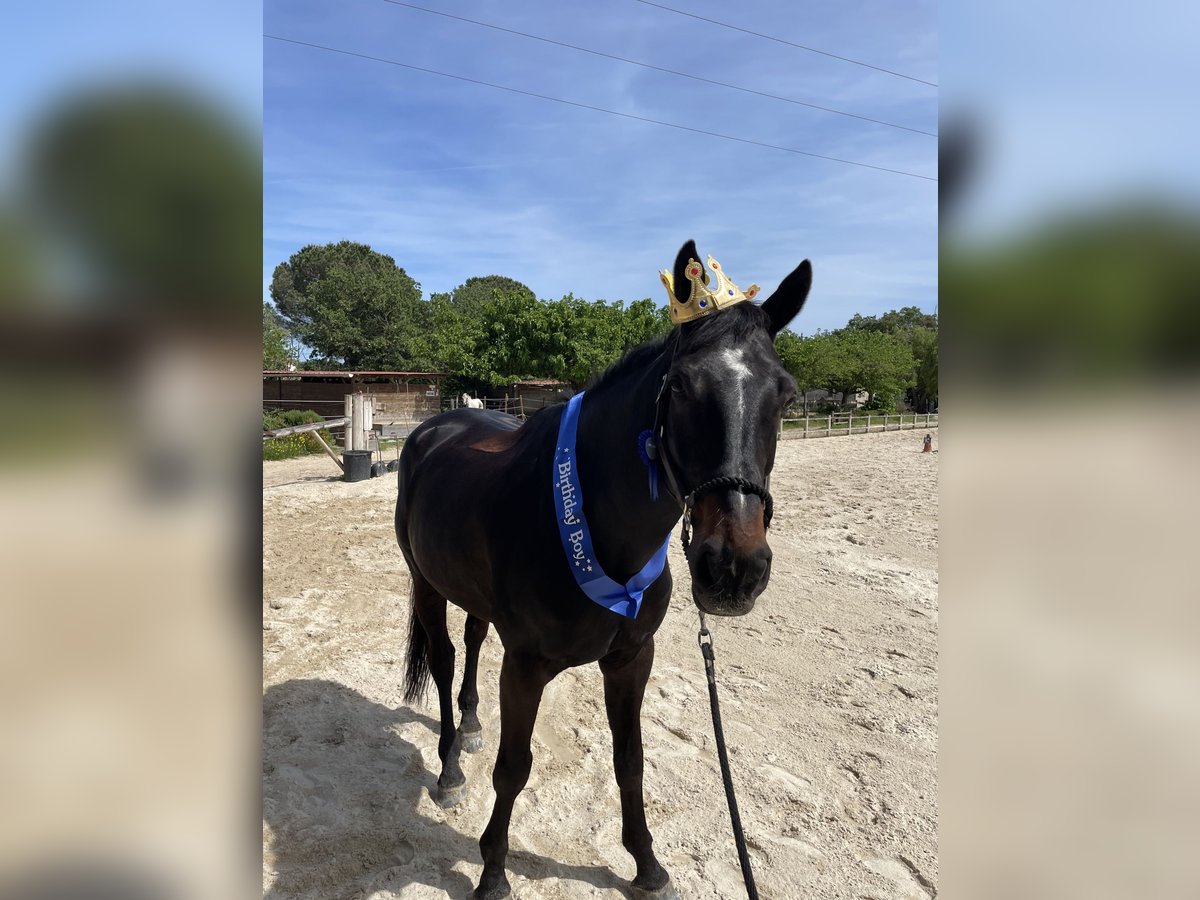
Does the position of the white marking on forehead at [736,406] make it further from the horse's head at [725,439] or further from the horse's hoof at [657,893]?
the horse's hoof at [657,893]

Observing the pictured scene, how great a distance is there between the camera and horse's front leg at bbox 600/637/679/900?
8.43 ft

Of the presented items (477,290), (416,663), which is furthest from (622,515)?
(477,290)

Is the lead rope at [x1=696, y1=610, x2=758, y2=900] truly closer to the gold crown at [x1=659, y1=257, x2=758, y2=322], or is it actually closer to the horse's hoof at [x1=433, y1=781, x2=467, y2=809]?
the gold crown at [x1=659, y1=257, x2=758, y2=322]

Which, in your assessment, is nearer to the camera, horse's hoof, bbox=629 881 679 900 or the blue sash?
the blue sash

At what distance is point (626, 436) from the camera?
213 centimetres

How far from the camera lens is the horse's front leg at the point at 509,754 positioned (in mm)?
2354

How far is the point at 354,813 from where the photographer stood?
3.01 meters

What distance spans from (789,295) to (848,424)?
91.7 ft

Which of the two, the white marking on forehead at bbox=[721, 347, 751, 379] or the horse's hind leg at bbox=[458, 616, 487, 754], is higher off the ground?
the white marking on forehead at bbox=[721, 347, 751, 379]

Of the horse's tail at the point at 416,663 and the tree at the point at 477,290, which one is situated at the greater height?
the tree at the point at 477,290
